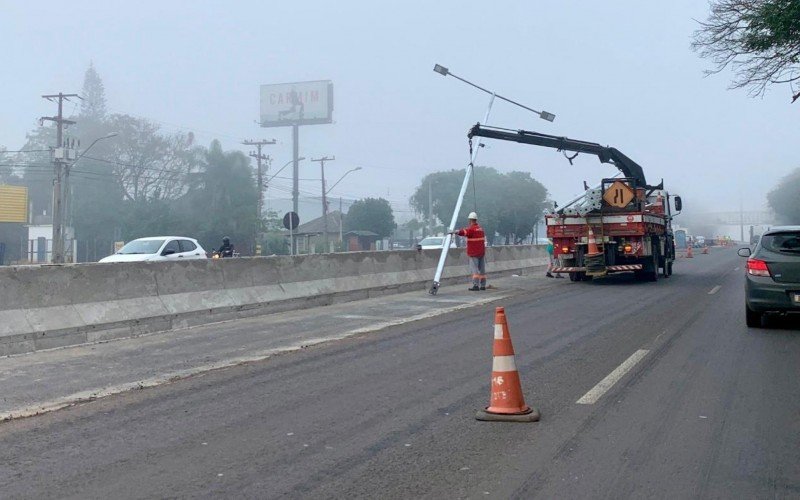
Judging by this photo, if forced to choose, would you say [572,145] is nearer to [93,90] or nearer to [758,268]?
[758,268]

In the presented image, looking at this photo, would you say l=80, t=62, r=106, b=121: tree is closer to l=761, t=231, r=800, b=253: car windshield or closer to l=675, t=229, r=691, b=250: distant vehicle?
l=675, t=229, r=691, b=250: distant vehicle

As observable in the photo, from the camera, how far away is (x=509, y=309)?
606 inches

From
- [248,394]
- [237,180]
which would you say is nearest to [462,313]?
[248,394]

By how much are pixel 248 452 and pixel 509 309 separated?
10102mm

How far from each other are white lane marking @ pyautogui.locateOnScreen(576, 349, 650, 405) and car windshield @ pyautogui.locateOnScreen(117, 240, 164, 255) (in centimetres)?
1411

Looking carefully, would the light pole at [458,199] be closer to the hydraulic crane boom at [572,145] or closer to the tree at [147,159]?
the hydraulic crane boom at [572,145]

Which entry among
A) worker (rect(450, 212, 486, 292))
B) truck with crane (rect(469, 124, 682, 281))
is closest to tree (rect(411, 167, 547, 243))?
truck with crane (rect(469, 124, 682, 281))

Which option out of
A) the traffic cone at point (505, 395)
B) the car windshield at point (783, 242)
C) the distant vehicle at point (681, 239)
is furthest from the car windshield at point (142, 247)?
the distant vehicle at point (681, 239)

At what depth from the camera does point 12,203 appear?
188 ft

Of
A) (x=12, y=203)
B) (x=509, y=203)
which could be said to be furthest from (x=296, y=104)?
(x=509, y=203)

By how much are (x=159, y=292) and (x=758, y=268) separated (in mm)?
9022

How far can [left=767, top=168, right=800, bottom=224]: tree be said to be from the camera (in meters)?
84.6

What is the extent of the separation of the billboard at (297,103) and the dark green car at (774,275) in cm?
7660

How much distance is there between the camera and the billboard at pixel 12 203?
2232 inches
